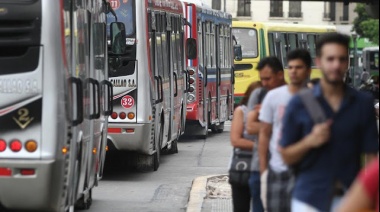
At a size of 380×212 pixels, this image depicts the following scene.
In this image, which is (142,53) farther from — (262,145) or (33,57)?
(262,145)

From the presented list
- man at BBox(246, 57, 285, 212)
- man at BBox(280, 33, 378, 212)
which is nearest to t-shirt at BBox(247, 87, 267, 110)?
man at BBox(246, 57, 285, 212)

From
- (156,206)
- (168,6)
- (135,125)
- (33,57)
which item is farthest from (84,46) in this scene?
(168,6)

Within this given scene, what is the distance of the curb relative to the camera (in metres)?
14.1

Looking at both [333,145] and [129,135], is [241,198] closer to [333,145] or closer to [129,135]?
[333,145]

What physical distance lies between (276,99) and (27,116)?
9.38ft

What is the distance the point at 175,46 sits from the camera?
21.2 meters

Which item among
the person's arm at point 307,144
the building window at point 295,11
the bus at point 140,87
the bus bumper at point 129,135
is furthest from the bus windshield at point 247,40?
the building window at point 295,11

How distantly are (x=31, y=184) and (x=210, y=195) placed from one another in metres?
5.34

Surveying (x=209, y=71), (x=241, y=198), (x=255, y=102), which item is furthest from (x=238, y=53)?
(x=255, y=102)

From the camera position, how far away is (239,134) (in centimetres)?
946

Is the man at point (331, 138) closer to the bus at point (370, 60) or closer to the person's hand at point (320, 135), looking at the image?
the person's hand at point (320, 135)

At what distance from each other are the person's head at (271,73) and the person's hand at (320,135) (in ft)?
9.67

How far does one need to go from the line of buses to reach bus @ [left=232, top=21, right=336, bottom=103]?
1316cm

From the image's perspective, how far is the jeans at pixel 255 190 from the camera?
907cm
